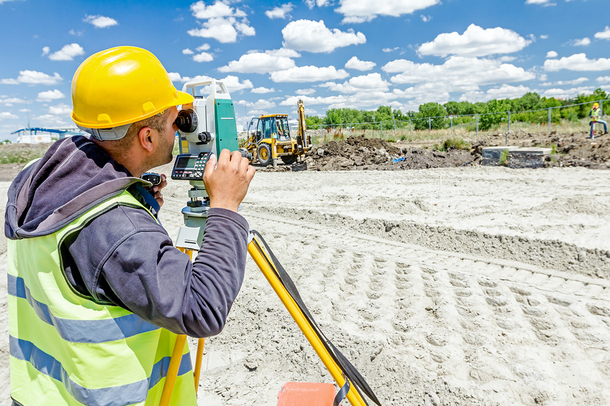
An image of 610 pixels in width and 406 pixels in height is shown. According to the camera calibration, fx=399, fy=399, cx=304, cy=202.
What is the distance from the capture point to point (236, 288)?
1.01 metres

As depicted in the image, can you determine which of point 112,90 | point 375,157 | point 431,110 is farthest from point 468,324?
point 431,110

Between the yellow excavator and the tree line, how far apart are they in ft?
28.0

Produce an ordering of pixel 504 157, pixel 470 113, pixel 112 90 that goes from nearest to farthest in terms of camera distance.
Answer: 1. pixel 112 90
2. pixel 504 157
3. pixel 470 113

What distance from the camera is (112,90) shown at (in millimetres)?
1031

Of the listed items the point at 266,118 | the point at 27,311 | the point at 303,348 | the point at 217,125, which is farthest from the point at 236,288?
the point at 266,118

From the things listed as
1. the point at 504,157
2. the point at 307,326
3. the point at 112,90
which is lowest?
the point at 504,157

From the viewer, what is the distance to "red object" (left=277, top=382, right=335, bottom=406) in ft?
5.78

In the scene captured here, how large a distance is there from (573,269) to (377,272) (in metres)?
2.08

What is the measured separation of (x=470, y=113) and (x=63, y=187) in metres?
71.8

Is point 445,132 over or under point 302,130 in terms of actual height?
under

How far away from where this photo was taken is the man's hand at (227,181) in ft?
3.61

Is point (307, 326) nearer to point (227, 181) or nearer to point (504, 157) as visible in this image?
point (227, 181)

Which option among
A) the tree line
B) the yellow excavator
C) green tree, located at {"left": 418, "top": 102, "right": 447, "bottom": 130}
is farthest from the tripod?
green tree, located at {"left": 418, "top": 102, "right": 447, "bottom": 130}

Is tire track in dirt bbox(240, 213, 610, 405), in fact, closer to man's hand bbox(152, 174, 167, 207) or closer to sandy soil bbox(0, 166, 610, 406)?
sandy soil bbox(0, 166, 610, 406)
